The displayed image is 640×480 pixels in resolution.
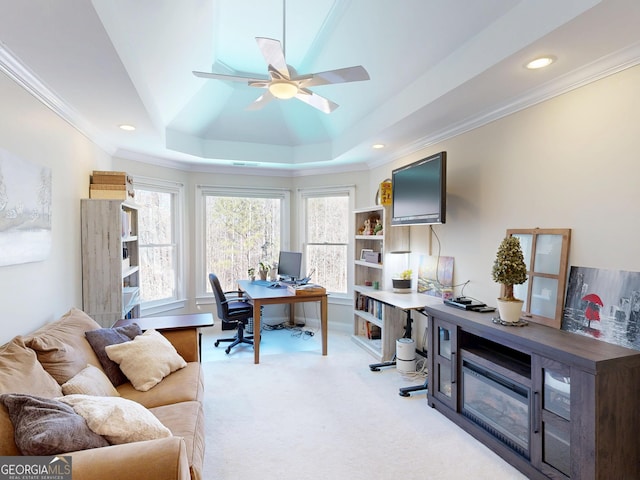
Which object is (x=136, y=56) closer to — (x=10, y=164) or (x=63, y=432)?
(x=10, y=164)

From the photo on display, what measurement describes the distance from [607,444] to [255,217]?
4.64m

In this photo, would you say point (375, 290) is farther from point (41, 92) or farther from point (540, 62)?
point (41, 92)

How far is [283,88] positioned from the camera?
237cm

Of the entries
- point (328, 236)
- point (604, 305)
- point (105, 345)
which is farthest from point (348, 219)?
point (105, 345)

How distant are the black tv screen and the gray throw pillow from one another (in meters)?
2.70

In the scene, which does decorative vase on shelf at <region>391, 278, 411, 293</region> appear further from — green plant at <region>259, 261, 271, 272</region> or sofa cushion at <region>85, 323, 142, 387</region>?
sofa cushion at <region>85, 323, 142, 387</region>

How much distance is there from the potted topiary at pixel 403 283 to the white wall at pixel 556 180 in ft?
1.90

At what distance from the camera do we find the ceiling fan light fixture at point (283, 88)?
234 cm

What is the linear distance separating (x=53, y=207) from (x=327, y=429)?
2605 millimetres

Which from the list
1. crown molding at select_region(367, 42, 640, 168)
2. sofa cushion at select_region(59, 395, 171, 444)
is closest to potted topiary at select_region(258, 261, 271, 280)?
crown molding at select_region(367, 42, 640, 168)

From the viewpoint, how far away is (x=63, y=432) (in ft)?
4.20

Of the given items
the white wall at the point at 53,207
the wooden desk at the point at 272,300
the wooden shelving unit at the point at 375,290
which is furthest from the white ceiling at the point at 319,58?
the wooden desk at the point at 272,300

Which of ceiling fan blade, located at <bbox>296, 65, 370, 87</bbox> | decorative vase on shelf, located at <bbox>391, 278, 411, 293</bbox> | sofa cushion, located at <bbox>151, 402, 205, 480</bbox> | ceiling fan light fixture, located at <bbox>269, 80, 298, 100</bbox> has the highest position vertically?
Answer: ceiling fan blade, located at <bbox>296, 65, 370, 87</bbox>

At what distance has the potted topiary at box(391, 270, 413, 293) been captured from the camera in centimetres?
378
